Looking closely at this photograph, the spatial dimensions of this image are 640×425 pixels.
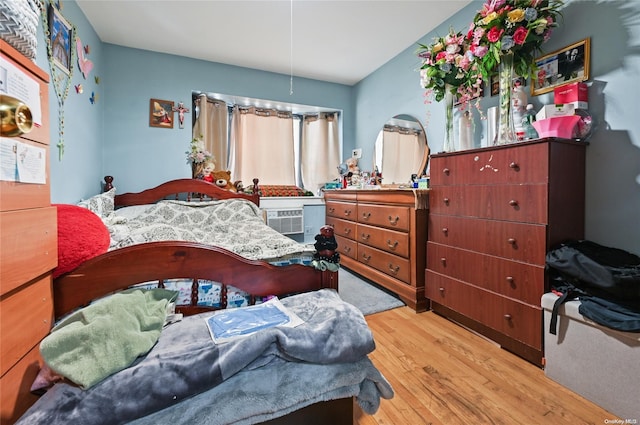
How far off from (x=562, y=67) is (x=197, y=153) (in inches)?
133

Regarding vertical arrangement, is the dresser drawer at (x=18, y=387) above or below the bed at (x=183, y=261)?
below

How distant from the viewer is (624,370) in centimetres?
121

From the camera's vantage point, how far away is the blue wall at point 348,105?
156cm

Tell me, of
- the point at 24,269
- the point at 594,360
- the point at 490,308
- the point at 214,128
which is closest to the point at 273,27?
the point at 214,128

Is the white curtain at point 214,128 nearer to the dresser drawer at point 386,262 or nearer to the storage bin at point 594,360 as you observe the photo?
the dresser drawer at point 386,262

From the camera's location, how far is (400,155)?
127 inches

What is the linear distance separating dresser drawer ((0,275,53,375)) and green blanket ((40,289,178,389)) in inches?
2.8

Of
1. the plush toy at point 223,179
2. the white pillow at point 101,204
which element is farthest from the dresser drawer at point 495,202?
the white pillow at point 101,204

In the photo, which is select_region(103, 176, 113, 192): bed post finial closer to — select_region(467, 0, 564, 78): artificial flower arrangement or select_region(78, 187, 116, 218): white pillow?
select_region(78, 187, 116, 218): white pillow

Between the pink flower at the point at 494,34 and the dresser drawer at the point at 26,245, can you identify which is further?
the pink flower at the point at 494,34

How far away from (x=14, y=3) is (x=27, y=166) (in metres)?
0.40

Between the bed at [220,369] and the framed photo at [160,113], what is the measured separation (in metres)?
2.69

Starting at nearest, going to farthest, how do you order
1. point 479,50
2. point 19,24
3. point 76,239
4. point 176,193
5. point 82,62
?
1. point 19,24
2. point 76,239
3. point 479,50
4. point 82,62
5. point 176,193

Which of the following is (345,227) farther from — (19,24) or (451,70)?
(19,24)
